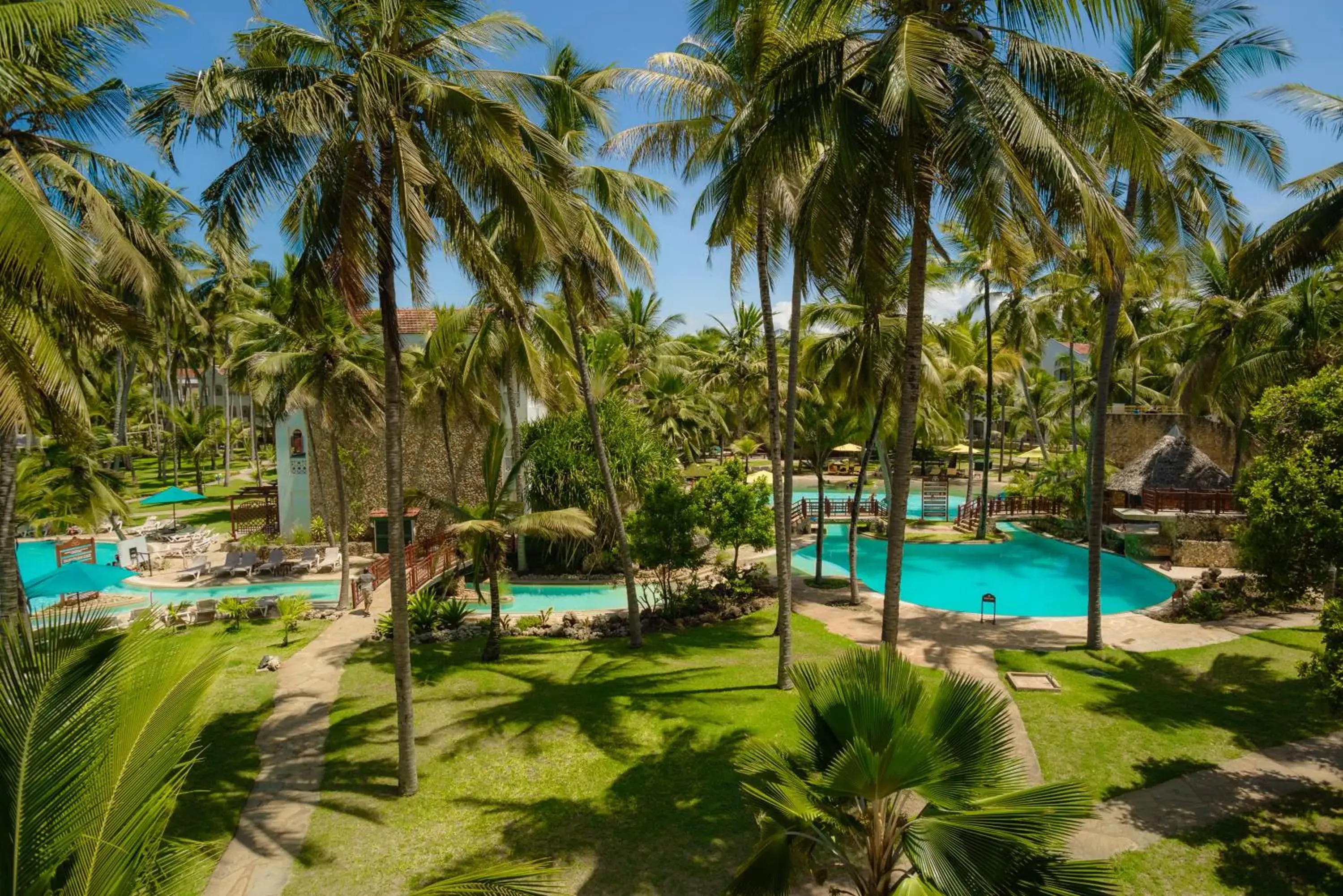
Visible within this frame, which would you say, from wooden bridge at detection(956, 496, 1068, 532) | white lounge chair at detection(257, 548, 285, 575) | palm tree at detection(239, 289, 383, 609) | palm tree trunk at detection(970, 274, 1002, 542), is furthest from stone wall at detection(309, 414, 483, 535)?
wooden bridge at detection(956, 496, 1068, 532)

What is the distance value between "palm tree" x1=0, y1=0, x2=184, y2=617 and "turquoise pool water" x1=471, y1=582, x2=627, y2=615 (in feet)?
35.6

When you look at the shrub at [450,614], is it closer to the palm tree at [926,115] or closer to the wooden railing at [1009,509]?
the palm tree at [926,115]

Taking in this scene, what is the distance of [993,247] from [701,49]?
7065mm

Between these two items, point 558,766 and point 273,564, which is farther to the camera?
point 273,564

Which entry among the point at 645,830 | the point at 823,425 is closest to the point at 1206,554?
the point at 823,425

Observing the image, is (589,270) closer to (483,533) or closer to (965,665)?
(483,533)

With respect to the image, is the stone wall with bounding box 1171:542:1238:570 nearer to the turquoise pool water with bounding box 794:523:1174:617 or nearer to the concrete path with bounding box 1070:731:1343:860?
the turquoise pool water with bounding box 794:523:1174:617

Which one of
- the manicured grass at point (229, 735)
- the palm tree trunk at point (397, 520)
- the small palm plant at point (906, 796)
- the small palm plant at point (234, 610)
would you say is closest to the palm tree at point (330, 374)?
the small palm plant at point (234, 610)

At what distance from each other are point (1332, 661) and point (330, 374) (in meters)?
19.8

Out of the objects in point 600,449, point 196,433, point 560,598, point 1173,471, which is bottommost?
point 560,598

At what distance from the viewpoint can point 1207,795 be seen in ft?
28.5

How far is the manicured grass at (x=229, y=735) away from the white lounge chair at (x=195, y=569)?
7.11 metres

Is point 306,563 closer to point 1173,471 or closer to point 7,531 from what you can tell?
point 7,531

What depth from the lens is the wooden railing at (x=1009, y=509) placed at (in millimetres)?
30281
